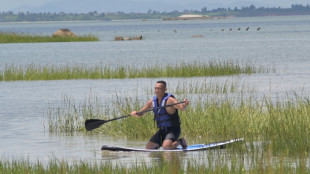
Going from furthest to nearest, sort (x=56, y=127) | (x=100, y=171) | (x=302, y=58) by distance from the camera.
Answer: (x=302, y=58), (x=56, y=127), (x=100, y=171)

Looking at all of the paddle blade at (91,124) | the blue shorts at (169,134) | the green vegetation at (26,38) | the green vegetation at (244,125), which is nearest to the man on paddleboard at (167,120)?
the blue shorts at (169,134)

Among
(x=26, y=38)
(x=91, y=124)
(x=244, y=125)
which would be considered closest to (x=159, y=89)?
(x=91, y=124)

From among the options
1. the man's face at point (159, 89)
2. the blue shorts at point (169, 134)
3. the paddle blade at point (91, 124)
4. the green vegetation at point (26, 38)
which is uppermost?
the green vegetation at point (26, 38)

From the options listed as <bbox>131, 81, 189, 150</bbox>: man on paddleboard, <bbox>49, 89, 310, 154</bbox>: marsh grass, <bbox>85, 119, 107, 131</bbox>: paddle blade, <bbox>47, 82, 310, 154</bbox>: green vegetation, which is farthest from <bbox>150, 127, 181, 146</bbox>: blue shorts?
<bbox>85, 119, 107, 131</bbox>: paddle blade

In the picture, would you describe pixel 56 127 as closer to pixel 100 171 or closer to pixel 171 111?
pixel 171 111

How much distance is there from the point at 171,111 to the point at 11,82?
944 inches

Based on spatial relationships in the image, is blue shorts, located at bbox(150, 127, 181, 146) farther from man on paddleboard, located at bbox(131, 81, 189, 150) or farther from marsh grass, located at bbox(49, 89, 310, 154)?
marsh grass, located at bbox(49, 89, 310, 154)

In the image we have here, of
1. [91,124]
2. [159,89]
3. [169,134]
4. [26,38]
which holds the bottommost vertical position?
[169,134]

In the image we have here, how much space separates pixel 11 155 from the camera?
54.9ft

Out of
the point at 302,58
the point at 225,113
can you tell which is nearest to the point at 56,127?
the point at 225,113

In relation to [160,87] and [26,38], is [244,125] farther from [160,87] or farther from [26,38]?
[26,38]

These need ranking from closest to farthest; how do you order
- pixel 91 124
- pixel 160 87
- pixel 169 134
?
pixel 160 87, pixel 169 134, pixel 91 124

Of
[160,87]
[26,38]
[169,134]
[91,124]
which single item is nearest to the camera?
[160,87]

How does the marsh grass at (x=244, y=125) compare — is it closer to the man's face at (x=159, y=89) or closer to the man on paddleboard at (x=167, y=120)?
the man on paddleboard at (x=167, y=120)
